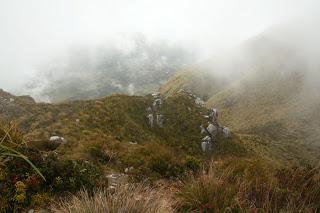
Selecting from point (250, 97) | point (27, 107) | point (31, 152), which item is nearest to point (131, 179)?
point (31, 152)

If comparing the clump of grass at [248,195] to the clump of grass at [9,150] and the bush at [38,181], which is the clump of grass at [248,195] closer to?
the bush at [38,181]

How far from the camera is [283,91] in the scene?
170 m

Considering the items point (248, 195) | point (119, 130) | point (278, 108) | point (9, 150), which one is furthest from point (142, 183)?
point (278, 108)

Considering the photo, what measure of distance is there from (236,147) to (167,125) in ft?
40.5

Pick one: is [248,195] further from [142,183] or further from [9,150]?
[9,150]

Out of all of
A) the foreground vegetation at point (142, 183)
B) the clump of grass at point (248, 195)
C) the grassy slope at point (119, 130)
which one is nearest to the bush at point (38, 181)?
the foreground vegetation at point (142, 183)

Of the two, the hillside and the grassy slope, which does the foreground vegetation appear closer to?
the grassy slope

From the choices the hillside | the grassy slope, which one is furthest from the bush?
the hillside

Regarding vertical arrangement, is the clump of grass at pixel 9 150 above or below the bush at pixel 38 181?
above

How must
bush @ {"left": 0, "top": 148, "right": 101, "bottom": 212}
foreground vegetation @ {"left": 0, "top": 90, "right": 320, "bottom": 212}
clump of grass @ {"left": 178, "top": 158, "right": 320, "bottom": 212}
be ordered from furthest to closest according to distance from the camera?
bush @ {"left": 0, "top": 148, "right": 101, "bottom": 212}, clump of grass @ {"left": 178, "top": 158, "right": 320, "bottom": 212}, foreground vegetation @ {"left": 0, "top": 90, "right": 320, "bottom": 212}

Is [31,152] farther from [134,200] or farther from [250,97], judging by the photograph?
[250,97]

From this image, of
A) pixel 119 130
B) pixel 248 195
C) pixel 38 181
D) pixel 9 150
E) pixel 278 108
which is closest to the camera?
pixel 9 150

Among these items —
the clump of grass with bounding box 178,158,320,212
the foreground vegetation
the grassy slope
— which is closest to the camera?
the foreground vegetation

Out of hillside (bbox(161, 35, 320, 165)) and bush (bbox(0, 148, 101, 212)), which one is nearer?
bush (bbox(0, 148, 101, 212))
